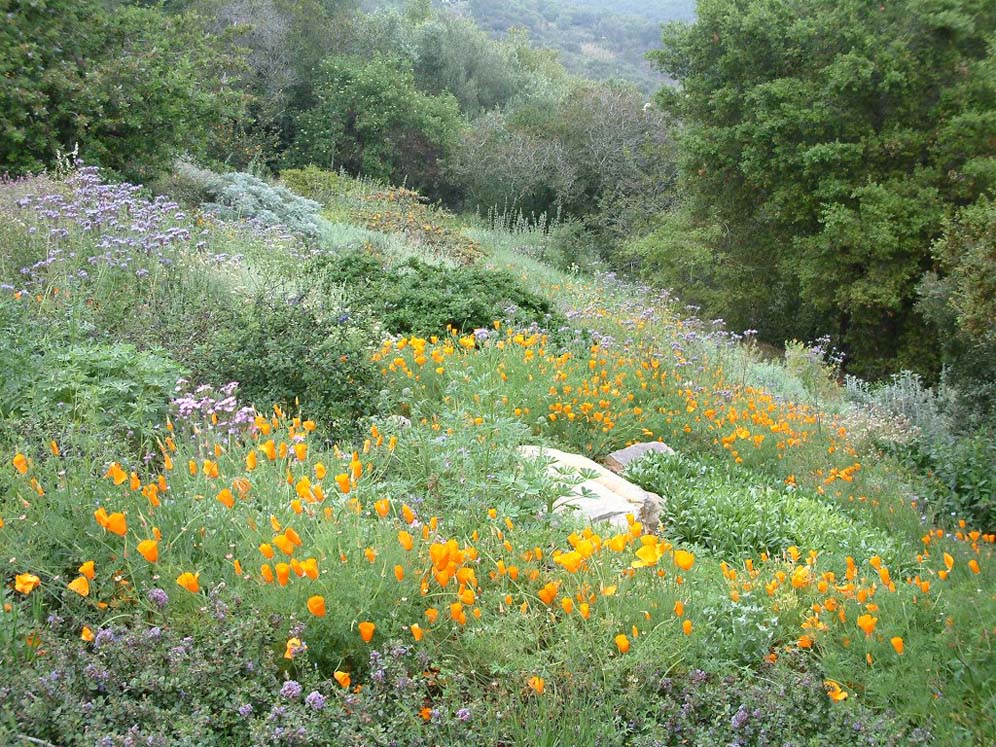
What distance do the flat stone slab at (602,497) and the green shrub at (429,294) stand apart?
8.58ft

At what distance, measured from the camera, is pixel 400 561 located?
260 centimetres

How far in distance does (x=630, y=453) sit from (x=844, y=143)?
14.3 meters

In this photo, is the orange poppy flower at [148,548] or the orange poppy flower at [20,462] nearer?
the orange poppy flower at [148,548]

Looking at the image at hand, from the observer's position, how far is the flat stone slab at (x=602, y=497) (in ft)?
12.4

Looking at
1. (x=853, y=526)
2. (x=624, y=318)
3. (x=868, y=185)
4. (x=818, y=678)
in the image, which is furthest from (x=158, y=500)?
(x=868, y=185)

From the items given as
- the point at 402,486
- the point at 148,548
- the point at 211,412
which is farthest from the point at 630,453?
the point at 148,548

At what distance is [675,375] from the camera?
21.9 feet

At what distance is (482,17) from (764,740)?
58.4 m

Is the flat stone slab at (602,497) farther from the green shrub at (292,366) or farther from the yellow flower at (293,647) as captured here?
the yellow flower at (293,647)

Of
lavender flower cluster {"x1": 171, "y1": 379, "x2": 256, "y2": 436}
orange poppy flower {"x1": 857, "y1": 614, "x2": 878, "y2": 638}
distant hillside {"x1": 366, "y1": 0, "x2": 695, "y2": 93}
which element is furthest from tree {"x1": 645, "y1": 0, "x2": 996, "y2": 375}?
distant hillside {"x1": 366, "y1": 0, "x2": 695, "y2": 93}

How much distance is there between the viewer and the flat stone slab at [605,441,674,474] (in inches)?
200

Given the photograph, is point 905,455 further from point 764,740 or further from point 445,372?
point 764,740

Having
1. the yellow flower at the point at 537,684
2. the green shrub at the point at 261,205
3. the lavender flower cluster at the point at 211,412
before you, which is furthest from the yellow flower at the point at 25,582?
the green shrub at the point at 261,205

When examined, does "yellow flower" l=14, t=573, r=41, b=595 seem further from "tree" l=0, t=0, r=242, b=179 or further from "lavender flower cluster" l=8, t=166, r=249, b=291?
"tree" l=0, t=0, r=242, b=179
